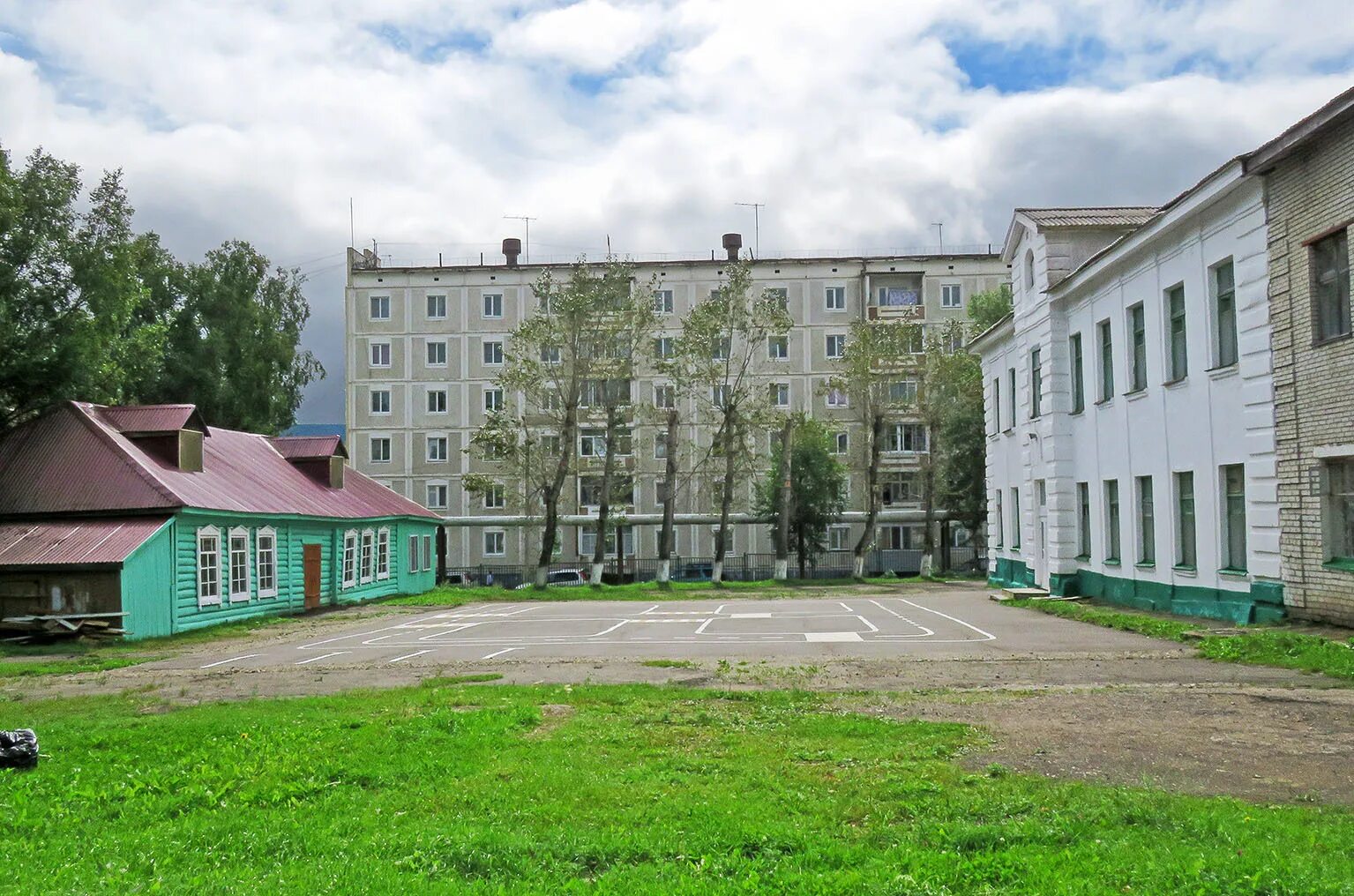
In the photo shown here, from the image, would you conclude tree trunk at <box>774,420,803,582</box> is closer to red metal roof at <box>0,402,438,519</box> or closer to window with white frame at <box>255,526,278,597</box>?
red metal roof at <box>0,402,438,519</box>

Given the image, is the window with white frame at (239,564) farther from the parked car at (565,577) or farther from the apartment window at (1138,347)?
the parked car at (565,577)

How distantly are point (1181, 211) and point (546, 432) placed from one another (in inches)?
1711

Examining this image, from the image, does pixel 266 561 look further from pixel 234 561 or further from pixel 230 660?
pixel 230 660

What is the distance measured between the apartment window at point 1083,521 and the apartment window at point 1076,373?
6.34ft

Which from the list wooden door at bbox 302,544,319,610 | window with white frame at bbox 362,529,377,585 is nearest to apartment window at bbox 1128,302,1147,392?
wooden door at bbox 302,544,319,610

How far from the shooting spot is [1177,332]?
22.8m

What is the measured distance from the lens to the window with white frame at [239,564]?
1147 inches

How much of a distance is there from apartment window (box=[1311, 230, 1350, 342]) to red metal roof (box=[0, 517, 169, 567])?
22245mm

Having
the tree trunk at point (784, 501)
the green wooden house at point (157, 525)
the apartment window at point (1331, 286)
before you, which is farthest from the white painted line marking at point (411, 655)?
the tree trunk at point (784, 501)

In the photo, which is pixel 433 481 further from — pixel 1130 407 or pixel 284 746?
pixel 284 746

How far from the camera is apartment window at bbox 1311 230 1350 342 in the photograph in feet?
55.3

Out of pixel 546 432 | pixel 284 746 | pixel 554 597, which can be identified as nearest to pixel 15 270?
pixel 554 597

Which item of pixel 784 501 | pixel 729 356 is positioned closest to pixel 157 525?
pixel 729 356

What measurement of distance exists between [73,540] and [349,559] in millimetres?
13745
